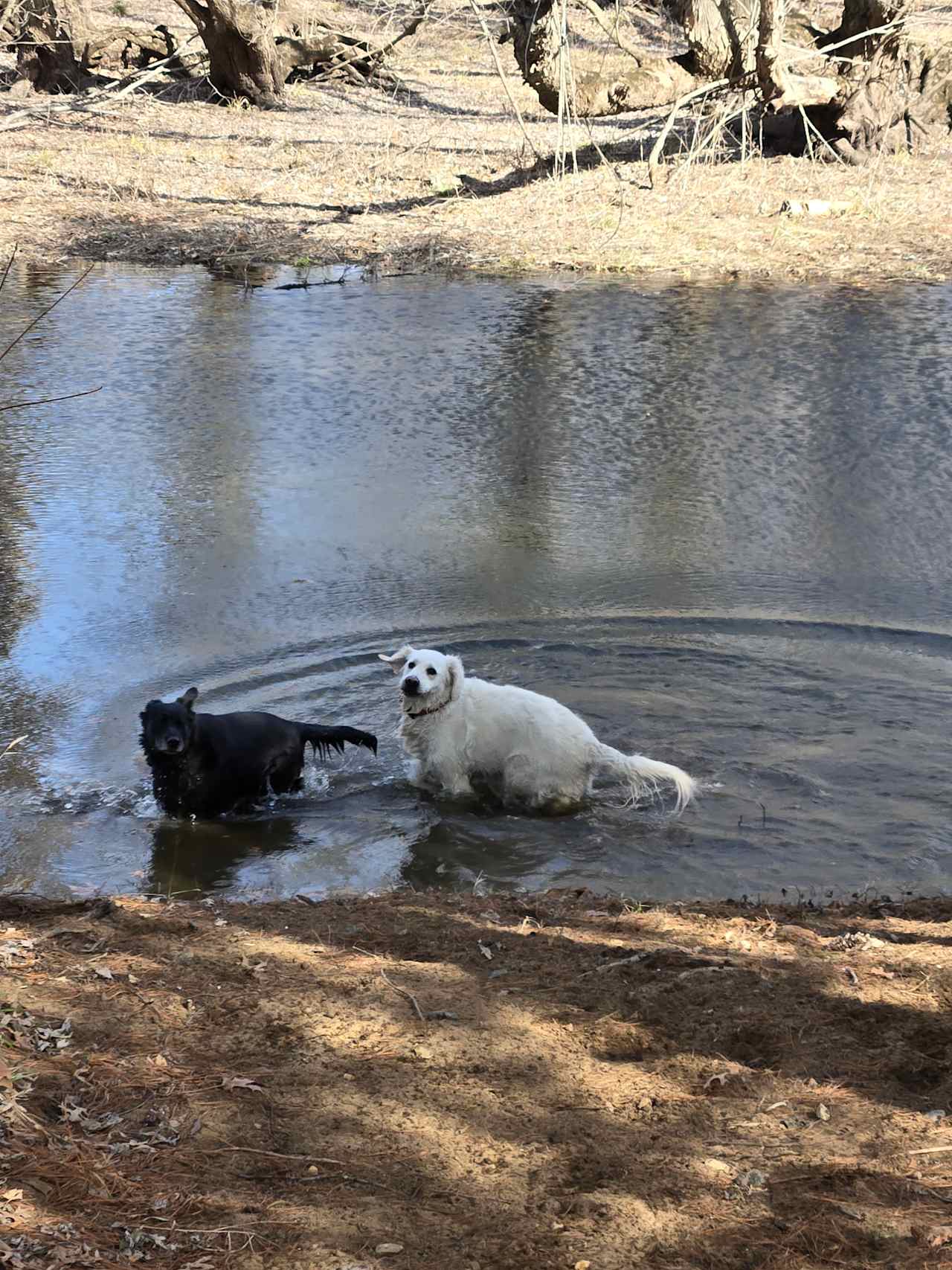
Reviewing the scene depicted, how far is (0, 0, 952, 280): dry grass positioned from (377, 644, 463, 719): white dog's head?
14866mm

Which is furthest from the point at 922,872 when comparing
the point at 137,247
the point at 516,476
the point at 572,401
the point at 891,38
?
the point at 137,247

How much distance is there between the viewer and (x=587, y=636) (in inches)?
401

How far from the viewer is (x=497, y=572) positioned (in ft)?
37.0

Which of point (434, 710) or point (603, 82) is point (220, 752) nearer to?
point (434, 710)

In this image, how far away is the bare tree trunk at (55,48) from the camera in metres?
35.5

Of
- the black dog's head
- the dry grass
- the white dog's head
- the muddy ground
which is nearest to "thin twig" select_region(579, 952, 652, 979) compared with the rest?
the muddy ground

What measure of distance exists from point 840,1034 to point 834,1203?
1.10 metres

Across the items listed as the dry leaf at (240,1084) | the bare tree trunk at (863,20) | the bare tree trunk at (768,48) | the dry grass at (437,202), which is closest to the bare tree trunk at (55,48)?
the dry grass at (437,202)

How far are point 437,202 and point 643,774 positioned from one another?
2067 centimetres

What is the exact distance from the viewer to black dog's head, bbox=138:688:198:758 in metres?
7.66

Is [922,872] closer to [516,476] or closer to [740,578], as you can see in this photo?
[740,578]

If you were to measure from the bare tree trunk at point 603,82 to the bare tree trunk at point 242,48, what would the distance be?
6.95m

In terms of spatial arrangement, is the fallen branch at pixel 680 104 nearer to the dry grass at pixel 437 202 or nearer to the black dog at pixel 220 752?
the dry grass at pixel 437 202

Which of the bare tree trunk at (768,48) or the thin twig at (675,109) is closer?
the thin twig at (675,109)
